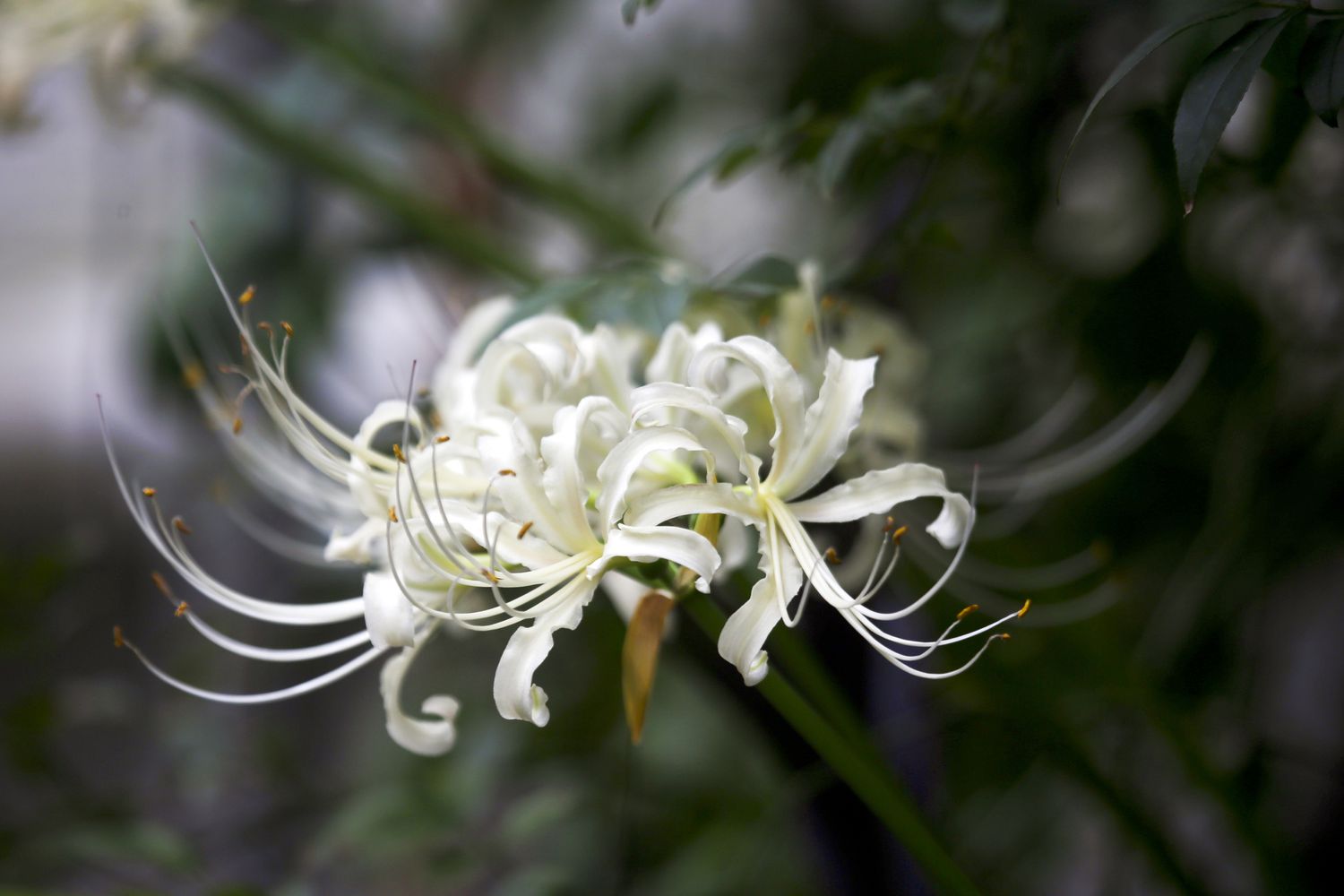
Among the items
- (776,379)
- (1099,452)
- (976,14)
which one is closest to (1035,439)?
(1099,452)

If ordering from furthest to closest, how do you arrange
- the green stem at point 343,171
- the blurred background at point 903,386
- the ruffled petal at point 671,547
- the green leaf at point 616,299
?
the green stem at point 343,171, the blurred background at point 903,386, the green leaf at point 616,299, the ruffled petal at point 671,547

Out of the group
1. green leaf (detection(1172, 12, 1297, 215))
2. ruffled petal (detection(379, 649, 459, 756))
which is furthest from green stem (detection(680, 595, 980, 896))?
green leaf (detection(1172, 12, 1297, 215))

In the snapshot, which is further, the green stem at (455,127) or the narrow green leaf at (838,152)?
the green stem at (455,127)

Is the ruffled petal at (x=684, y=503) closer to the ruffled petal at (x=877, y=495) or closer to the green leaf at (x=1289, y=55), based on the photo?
the ruffled petal at (x=877, y=495)

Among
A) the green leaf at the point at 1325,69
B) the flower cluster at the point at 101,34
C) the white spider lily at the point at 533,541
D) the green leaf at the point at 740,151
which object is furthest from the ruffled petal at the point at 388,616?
the flower cluster at the point at 101,34

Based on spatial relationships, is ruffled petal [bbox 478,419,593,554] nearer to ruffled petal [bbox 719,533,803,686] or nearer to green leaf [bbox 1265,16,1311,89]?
ruffled petal [bbox 719,533,803,686]

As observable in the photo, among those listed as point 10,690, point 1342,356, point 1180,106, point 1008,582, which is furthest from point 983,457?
point 10,690

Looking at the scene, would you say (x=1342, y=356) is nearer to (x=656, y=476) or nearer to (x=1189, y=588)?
(x=1189, y=588)

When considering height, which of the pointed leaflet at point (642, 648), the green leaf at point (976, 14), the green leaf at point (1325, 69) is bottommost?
the pointed leaflet at point (642, 648)
